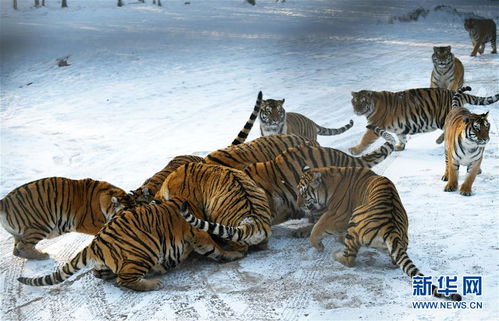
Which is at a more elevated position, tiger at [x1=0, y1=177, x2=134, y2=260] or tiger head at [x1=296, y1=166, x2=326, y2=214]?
tiger head at [x1=296, y1=166, x2=326, y2=214]

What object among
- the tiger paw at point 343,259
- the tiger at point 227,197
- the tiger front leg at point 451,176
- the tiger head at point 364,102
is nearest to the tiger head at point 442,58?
the tiger head at point 364,102

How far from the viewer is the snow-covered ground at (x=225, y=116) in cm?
459

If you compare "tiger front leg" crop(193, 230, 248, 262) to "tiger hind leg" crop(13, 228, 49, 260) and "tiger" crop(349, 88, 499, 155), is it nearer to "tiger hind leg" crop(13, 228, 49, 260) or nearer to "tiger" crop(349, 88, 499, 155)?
"tiger hind leg" crop(13, 228, 49, 260)

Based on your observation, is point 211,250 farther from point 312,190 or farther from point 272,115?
point 272,115

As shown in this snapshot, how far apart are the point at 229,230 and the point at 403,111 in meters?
3.75

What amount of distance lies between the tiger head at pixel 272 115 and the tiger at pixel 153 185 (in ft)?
4.81

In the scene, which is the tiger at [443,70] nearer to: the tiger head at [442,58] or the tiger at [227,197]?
the tiger head at [442,58]

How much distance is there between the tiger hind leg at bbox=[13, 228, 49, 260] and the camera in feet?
17.5

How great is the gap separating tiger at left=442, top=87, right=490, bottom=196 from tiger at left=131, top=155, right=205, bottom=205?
2.22m

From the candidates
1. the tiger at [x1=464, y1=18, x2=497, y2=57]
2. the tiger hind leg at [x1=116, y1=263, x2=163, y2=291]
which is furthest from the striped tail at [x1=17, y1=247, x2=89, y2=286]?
the tiger at [x1=464, y1=18, x2=497, y2=57]

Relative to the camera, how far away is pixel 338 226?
512 cm

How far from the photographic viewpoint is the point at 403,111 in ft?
26.2

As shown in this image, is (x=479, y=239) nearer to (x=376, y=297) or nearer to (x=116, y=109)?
(x=376, y=297)

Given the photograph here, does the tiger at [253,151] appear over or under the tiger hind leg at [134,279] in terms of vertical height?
over
